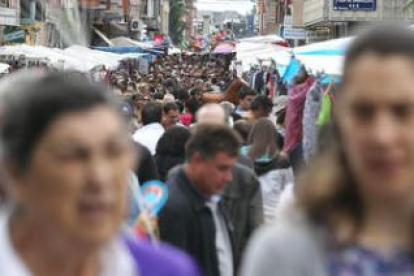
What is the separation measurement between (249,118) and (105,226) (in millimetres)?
10272

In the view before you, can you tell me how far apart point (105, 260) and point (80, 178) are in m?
0.30

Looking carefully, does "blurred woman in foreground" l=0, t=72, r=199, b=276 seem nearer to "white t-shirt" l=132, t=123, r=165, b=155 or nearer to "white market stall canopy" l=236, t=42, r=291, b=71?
"white t-shirt" l=132, t=123, r=165, b=155

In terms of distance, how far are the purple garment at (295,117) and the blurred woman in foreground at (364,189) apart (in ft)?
32.5

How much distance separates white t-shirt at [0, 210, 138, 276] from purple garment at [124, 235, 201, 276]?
3 centimetres

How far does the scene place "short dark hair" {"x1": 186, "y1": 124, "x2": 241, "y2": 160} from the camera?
6.09 meters

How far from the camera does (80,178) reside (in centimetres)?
250

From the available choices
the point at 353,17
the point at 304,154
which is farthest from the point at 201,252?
the point at 353,17

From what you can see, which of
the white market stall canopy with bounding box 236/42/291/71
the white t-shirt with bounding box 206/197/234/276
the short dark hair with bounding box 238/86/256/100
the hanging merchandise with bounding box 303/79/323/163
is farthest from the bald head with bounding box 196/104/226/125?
the white market stall canopy with bounding box 236/42/291/71

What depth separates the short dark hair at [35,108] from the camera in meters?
2.57

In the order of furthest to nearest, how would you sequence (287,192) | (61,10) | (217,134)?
(61,10) < (287,192) < (217,134)

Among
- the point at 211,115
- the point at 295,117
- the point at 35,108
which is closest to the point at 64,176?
the point at 35,108

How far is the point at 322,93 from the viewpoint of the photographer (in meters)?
12.5

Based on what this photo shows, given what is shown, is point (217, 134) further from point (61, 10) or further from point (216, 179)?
point (61, 10)

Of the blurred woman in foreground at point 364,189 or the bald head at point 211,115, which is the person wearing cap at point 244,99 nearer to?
the bald head at point 211,115
